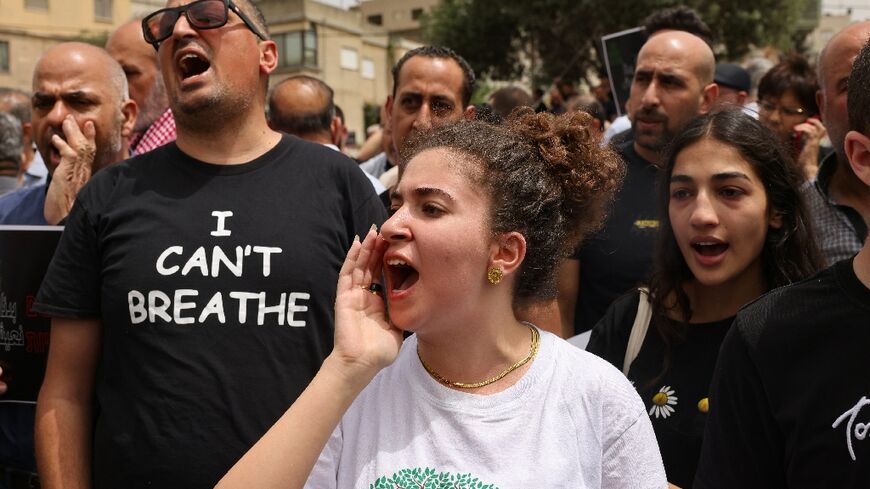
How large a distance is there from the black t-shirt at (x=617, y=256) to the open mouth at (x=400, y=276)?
161cm

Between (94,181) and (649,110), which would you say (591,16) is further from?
(94,181)

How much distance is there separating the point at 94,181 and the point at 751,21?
83.3 ft

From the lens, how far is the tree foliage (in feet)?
80.6

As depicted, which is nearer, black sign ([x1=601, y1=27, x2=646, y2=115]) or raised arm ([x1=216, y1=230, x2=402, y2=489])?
raised arm ([x1=216, y1=230, x2=402, y2=489])

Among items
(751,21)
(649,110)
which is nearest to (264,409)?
(649,110)

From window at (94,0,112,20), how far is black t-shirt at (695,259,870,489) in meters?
45.2

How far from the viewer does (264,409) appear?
Answer: 250 centimetres

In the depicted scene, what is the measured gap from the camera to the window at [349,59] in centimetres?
4134

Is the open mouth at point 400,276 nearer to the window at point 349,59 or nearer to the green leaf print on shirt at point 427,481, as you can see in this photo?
the green leaf print on shirt at point 427,481

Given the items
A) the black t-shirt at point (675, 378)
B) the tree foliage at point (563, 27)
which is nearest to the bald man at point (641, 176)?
the black t-shirt at point (675, 378)

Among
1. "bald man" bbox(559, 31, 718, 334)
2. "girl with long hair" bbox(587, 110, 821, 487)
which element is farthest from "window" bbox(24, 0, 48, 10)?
"girl with long hair" bbox(587, 110, 821, 487)

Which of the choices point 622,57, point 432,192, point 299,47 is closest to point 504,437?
point 432,192

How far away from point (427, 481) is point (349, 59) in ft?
135

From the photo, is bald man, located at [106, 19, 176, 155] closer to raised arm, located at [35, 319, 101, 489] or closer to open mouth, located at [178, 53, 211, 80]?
open mouth, located at [178, 53, 211, 80]
